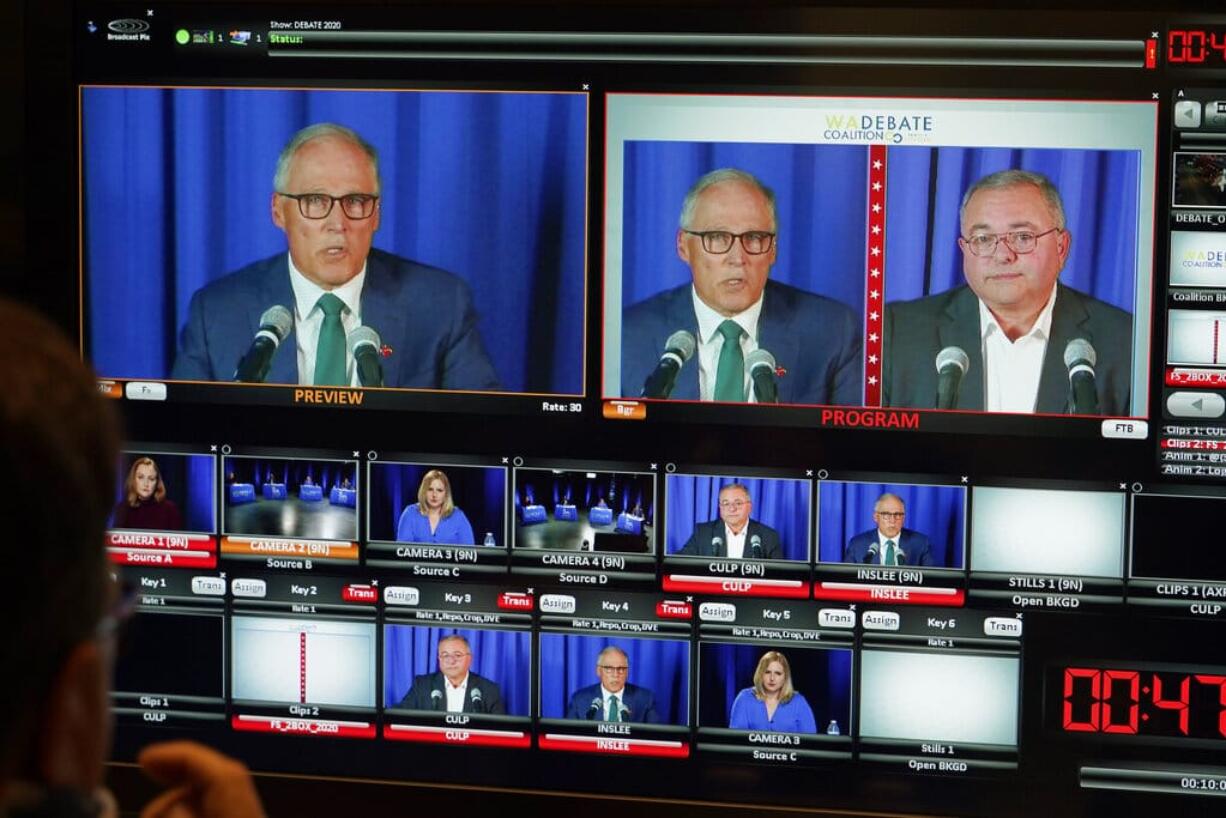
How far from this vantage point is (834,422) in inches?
76.5

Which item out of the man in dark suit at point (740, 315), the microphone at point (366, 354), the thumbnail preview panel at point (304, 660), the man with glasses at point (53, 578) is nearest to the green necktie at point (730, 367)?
the man in dark suit at point (740, 315)

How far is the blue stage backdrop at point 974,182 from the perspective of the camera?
74.1 inches

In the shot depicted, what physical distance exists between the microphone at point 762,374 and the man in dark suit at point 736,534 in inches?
4.8

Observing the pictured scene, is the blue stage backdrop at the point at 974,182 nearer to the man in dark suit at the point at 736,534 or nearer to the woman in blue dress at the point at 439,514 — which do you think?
the man in dark suit at the point at 736,534

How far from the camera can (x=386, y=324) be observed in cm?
201

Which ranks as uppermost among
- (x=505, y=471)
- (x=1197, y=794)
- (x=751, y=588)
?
(x=505, y=471)

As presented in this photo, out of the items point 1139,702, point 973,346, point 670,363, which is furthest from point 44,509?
point 1139,702

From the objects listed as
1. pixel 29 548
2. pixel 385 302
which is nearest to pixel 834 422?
pixel 385 302

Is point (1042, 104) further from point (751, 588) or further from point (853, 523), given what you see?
point (751, 588)

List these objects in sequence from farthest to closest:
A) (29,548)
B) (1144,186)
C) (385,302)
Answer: (385,302)
(1144,186)
(29,548)

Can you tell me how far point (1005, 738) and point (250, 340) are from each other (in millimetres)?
1092

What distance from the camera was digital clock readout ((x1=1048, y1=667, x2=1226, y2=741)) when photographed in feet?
6.28

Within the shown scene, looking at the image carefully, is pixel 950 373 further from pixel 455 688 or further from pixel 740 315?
pixel 455 688

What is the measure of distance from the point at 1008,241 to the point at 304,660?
105 centimetres
